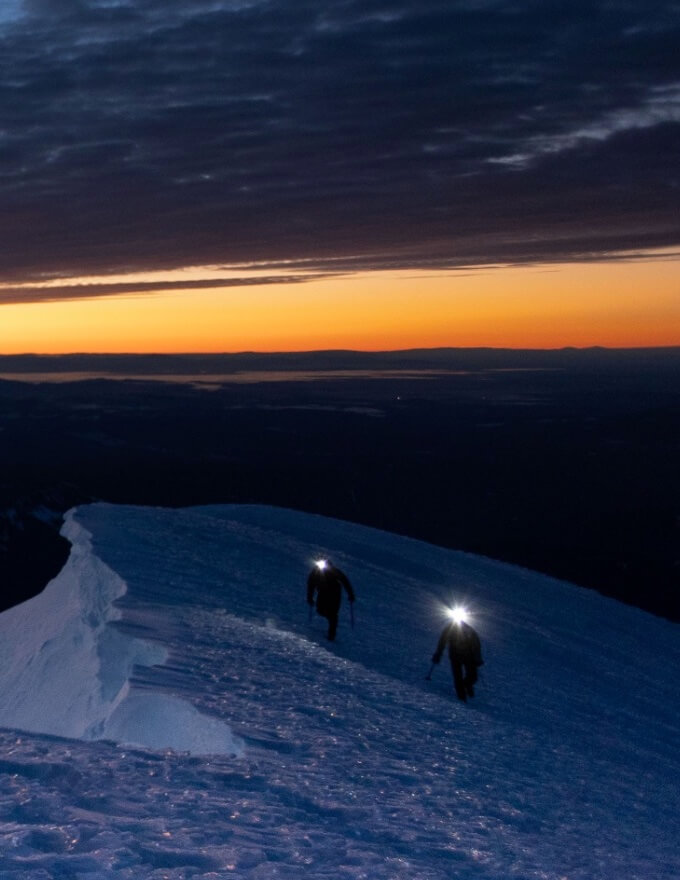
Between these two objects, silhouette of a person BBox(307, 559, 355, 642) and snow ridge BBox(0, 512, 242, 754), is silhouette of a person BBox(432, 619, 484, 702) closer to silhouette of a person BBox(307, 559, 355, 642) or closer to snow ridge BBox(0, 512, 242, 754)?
silhouette of a person BBox(307, 559, 355, 642)

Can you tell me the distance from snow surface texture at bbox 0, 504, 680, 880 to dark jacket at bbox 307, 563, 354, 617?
2.05 feet

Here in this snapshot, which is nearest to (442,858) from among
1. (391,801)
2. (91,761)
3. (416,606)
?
(391,801)

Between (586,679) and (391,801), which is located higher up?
(391,801)

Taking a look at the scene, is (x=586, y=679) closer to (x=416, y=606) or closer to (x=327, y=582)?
(x=416, y=606)

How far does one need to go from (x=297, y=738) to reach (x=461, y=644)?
4.39 metres

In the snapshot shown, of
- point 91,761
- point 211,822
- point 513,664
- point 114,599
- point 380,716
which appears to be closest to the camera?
point 211,822

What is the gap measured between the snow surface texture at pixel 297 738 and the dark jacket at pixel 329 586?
2.05 feet

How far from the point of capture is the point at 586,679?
19156 mm

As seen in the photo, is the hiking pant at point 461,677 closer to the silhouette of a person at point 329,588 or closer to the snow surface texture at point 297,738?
the snow surface texture at point 297,738

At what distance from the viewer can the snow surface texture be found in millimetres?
6332

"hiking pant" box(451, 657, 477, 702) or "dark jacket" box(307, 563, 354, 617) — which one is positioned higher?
"dark jacket" box(307, 563, 354, 617)

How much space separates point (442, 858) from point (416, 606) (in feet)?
51.6

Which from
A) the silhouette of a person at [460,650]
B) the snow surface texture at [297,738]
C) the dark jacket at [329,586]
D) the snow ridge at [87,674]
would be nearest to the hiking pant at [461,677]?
the silhouette of a person at [460,650]

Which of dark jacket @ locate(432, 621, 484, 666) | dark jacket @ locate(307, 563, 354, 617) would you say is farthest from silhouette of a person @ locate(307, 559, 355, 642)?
dark jacket @ locate(432, 621, 484, 666)
